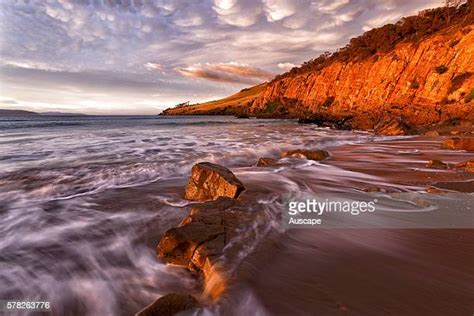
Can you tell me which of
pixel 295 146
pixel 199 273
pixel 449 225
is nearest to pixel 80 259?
pixel 199 273

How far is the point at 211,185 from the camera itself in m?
5.61

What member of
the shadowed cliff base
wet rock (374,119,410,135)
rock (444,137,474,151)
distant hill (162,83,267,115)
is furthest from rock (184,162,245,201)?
distant hill (162,83,267,115)

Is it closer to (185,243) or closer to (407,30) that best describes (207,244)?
(185,243)

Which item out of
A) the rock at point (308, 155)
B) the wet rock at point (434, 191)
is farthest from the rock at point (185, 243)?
the rock at point (308, 155)

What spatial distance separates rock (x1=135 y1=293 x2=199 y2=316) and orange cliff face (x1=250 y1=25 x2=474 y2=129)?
22.9 meters

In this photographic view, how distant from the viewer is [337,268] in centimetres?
320

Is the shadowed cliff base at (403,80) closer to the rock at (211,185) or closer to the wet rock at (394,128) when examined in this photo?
the wet rock at (394,128)

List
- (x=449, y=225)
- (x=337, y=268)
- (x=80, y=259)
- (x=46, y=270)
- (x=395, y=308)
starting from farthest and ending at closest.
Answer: (x=449, y=225) < (x=80, y=259) < (x=46, y=270) < (x=337, y=268) < (x=395, y=308)

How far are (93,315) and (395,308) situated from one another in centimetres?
285

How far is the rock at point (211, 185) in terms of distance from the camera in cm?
549

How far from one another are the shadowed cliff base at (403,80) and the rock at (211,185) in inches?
723

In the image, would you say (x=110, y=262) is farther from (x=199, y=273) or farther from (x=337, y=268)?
(x=337, y=268)

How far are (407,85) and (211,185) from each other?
33802mm

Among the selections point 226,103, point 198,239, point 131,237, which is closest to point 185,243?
point 198,239
